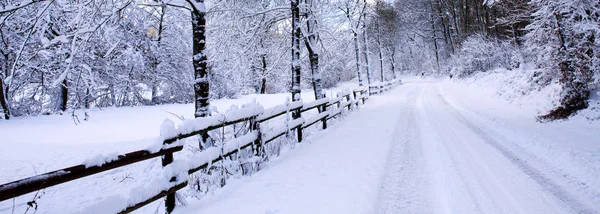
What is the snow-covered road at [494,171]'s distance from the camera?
3.48 m

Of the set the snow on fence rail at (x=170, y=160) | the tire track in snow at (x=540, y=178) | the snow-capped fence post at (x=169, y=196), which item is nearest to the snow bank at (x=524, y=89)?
the tire track in snow at (x=540, y=178)

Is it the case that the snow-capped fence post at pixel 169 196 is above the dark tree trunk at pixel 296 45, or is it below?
below

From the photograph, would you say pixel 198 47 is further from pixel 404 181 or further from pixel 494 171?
pixel 494 171

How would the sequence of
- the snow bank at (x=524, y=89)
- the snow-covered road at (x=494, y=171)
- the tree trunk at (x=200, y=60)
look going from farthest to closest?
the snow bank at (x=524, y=89), the tree trunk at (x=200, y=60), the snow-covered road at (x=494, y=171)

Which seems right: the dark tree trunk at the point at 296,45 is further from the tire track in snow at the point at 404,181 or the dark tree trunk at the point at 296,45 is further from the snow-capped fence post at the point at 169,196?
the snow-capped fence post at the point at 169,196

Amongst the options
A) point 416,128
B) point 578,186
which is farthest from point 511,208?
point 416,128

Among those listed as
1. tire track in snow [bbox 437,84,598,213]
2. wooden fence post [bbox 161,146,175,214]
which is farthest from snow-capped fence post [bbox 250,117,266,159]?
tire track in snow [bbox 437,84,598,213]

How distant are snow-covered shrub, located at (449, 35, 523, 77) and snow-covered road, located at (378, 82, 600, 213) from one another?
37.6 ft

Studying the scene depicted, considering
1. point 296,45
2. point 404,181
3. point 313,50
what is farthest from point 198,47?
point 313,50

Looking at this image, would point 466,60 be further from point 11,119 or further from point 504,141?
point 11,119

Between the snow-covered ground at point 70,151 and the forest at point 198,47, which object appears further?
the snow-covered ground at point 70,151

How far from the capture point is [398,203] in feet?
11.8

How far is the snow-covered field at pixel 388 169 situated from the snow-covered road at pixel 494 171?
15mm

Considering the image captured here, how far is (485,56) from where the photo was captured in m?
20.0
